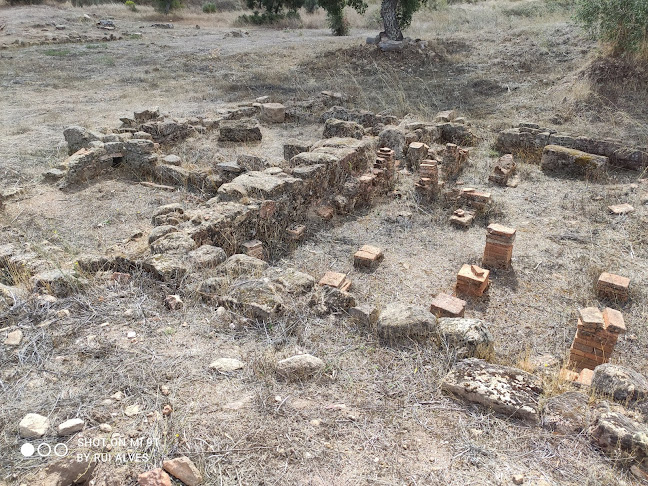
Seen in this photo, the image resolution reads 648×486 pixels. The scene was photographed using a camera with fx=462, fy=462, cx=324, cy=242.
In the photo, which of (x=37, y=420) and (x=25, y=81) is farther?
(x=25, y=81)

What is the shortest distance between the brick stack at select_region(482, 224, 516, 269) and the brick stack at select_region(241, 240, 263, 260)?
2.72 meters

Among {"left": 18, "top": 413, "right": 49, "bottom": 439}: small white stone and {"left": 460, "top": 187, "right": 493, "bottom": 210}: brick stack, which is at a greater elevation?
{"left": 18, "top": 413, "right": 49, "bottom": 439}: small white stone

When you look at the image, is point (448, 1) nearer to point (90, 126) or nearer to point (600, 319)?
point (90, 126)

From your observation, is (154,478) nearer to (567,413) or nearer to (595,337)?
(567,413)

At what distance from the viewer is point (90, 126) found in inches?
398

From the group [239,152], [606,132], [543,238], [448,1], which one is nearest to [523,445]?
[543,238]

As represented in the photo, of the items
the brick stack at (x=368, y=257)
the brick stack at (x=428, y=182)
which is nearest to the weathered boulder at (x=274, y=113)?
the brick stack at (x=428, y=182)

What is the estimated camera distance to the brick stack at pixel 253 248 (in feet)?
18.2

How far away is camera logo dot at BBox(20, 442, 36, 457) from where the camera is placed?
233 cm

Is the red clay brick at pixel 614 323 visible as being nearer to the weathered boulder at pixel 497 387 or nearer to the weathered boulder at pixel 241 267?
the weathered boulder at pixel 497 387

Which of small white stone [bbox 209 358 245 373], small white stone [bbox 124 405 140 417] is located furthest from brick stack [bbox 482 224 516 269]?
small white stone [bbox 124 405 140 417]

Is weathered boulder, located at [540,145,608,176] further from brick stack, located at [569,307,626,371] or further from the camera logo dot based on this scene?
the camera logo dot

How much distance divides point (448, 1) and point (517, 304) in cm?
3364

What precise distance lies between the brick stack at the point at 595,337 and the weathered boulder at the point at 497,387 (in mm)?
1181
